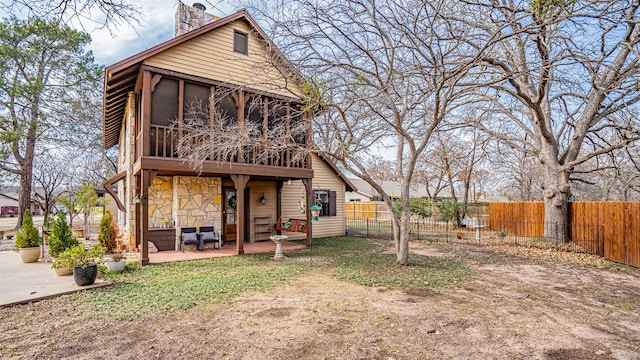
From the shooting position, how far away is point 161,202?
31.7 ft

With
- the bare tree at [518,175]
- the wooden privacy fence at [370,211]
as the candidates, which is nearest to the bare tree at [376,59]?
the bare tree at [518,175]

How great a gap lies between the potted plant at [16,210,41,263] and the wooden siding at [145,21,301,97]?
5270 mm

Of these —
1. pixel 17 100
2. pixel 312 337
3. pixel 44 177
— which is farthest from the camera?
pixel 44 177

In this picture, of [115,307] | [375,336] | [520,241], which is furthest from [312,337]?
[520,241]

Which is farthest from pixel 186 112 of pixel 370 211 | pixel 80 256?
pixel 370 211

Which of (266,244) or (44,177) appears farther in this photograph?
(44,177)

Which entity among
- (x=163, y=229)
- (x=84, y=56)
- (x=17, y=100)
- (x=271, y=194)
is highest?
(x=84, y=56)

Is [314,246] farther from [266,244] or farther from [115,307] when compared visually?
[115,307]

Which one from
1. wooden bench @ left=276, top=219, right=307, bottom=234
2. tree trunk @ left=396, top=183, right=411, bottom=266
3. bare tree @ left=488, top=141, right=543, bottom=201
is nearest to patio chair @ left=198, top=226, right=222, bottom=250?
wooden bench @ left=276, top=219, right=307, bottom=234

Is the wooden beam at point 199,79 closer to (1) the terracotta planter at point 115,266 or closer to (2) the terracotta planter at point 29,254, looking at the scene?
(1) the terracotta planter at point 115,266

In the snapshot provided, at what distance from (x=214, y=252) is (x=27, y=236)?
15.1ft

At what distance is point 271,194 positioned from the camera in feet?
40.4

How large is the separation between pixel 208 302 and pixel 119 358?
5.88 ft

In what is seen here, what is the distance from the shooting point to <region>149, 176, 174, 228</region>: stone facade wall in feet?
31.2
